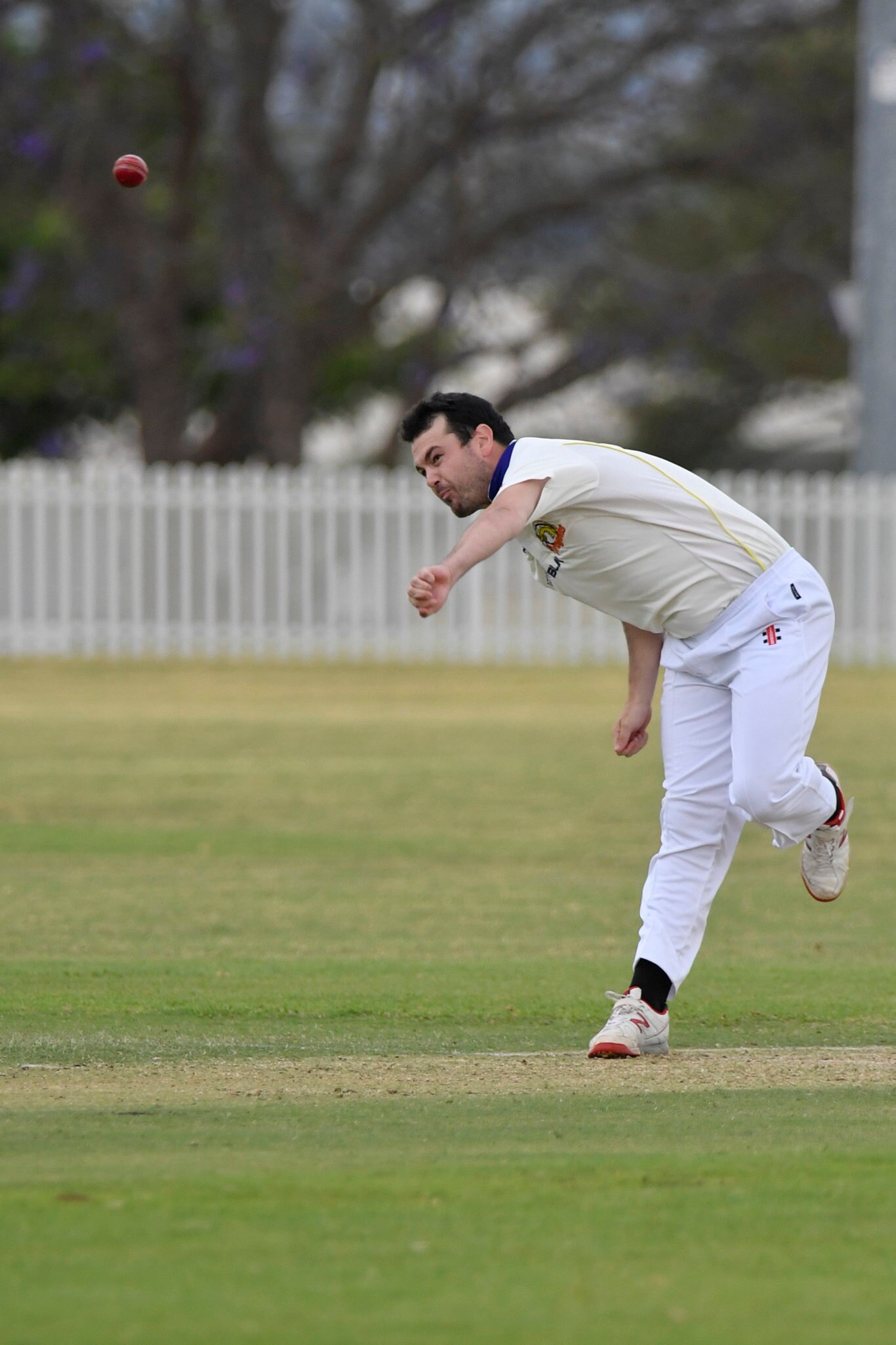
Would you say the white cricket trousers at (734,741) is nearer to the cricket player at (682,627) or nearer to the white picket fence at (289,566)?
the cricket player at (682,627)

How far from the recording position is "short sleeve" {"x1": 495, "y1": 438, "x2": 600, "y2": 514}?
19.9 feet

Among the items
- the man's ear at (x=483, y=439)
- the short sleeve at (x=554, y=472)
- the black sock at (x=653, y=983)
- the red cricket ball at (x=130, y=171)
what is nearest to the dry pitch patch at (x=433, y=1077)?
the black sock at (x=653, y=983)

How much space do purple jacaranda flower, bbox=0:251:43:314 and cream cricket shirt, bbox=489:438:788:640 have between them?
28.6 metres

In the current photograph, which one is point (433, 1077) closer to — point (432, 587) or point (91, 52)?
point (432, 587)

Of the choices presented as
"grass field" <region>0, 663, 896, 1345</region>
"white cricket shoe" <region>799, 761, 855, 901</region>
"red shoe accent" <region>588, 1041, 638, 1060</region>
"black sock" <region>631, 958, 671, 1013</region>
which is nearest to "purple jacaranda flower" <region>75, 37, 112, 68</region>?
"grass field" <region>0, 663, 896, 1345</region>

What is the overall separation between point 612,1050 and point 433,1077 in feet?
1.97

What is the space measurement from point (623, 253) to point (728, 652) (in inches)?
Result: 1250

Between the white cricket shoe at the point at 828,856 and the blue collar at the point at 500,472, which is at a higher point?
the blue collar at the point at 500,472

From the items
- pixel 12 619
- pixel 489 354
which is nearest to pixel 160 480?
pixel 12 619

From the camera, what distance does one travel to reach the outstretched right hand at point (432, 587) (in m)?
5.70

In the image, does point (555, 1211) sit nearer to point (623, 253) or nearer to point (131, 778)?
point (131, 778)

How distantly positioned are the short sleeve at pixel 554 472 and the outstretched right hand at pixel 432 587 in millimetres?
418

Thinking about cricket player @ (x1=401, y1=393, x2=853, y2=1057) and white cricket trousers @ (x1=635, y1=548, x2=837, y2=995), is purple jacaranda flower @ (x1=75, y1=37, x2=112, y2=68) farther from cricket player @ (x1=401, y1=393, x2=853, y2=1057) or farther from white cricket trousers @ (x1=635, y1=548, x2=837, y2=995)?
white cricket trousers @ (x1=635, y1=548, x2=837, y2=995)

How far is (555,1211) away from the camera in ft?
14.5
